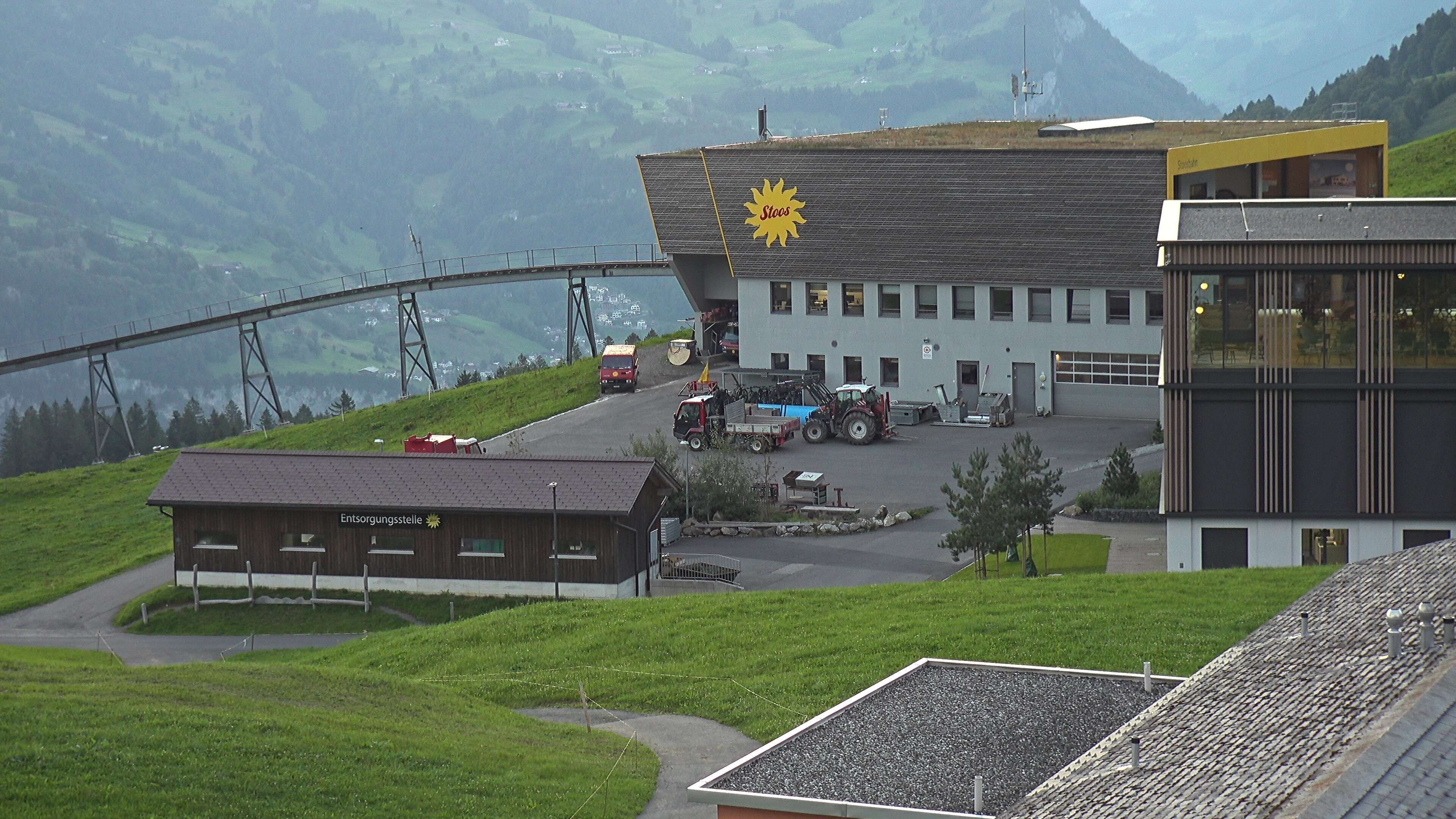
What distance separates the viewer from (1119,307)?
58000 millimetres

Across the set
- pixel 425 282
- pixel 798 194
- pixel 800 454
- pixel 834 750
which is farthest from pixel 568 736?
pixel 425 282

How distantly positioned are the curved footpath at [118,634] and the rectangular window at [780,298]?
2497cm

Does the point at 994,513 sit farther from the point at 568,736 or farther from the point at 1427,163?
the point at 1427,163

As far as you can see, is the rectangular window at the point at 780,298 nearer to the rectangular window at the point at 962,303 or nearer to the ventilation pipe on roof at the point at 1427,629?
the rectangular window at the point at 962,303

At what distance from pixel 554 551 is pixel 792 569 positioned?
648 centimetres

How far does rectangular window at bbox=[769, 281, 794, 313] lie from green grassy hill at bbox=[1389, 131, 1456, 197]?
1485 inches

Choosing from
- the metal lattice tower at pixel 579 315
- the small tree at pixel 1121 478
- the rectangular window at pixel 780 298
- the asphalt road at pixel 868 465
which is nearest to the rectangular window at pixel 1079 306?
the asphalt road at pixel 868 465

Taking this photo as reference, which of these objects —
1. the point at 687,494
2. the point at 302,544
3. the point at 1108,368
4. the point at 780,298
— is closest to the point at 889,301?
the point at 780,298

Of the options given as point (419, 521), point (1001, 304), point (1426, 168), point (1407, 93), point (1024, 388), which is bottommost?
point (419, 521)

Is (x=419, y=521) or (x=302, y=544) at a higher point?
(x=419, y=521)

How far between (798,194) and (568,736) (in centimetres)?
3844

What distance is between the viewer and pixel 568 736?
25.9m

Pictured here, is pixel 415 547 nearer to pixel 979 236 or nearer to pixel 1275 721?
pixel 979 236

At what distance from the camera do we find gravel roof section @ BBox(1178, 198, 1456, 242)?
111 ft
